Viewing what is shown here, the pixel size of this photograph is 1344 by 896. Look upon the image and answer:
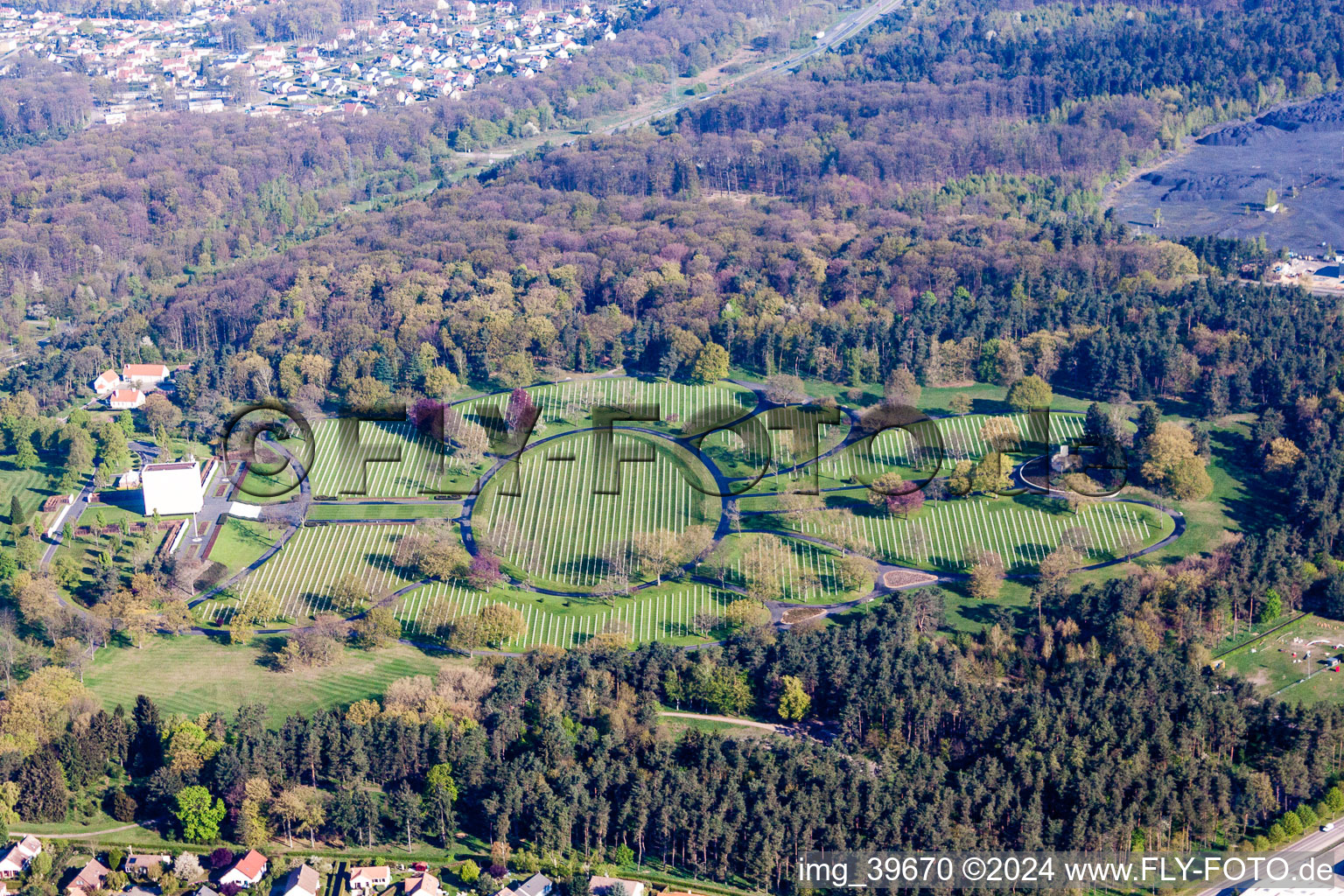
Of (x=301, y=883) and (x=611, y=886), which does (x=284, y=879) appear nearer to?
(x=301, y=883)

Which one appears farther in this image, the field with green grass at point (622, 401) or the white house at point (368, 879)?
the field with green grass at point (622, 401)

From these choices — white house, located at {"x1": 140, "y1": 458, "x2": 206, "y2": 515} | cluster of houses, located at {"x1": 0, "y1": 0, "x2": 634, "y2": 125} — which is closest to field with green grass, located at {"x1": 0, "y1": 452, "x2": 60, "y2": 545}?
white house, located at {"x1": 140, "y1": 458, "x2": 206, "y2": 515}

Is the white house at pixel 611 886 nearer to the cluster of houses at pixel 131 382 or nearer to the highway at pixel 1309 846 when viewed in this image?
the highway at pixel 1309 846

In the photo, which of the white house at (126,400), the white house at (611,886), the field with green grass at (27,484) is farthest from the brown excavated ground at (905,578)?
the white house at (126,400)

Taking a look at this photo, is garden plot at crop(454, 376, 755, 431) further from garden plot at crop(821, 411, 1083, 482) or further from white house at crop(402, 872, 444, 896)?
white house at crop(402, 872, 444, 896)

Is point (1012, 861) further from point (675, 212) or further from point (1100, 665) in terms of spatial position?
point (675, 212)
